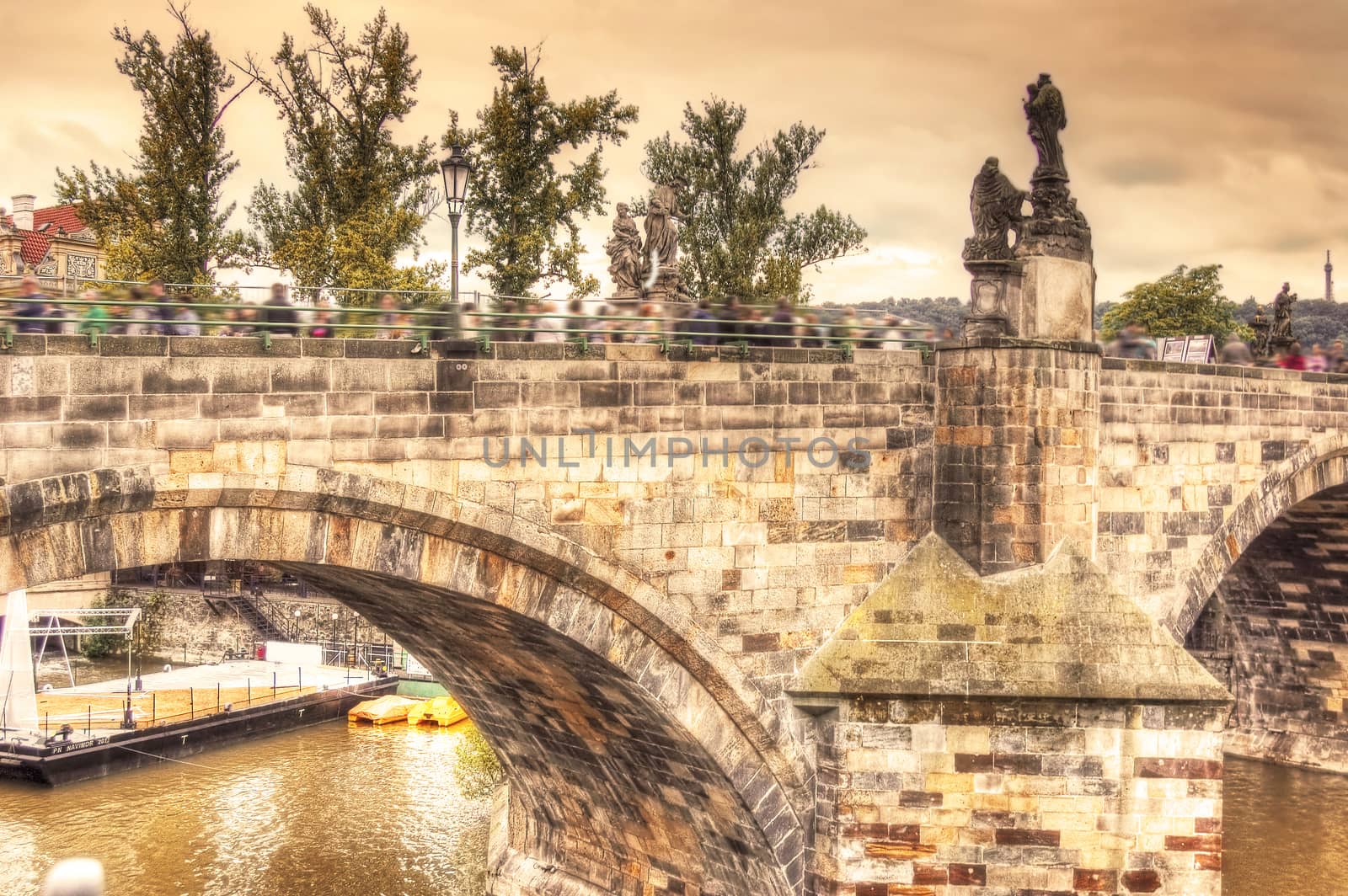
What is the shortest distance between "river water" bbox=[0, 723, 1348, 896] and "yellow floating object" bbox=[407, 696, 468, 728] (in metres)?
1.73

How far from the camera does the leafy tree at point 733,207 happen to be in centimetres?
3061

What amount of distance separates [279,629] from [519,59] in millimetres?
22410

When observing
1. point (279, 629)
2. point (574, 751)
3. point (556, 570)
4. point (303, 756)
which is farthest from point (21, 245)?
point (556, 570)

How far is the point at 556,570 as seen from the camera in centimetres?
1202

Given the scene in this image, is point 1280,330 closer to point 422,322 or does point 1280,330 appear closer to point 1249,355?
point 1249,355

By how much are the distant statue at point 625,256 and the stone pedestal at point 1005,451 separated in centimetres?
365

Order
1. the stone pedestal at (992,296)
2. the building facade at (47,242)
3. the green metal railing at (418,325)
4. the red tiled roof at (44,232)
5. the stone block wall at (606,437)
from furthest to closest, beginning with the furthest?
the red tiled roof at (44,232) < the building facade at (47,242) < the stone pedestal at (992,296) < the green metal railing at (418,325) < the stone block wall at (606,437)

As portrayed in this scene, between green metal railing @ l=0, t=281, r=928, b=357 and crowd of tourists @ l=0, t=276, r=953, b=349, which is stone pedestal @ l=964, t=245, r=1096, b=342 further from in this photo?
green metal railing @ l=0, t=281, r=928, b=357

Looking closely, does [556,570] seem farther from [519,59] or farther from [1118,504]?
[519,59]

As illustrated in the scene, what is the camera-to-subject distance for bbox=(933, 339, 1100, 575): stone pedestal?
13695mm

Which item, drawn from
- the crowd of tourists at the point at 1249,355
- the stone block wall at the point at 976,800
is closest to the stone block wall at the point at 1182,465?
the crowd of tourists at the point at 1249,355

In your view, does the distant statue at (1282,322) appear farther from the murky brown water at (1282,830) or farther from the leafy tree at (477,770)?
the leafy tree at (477,770)

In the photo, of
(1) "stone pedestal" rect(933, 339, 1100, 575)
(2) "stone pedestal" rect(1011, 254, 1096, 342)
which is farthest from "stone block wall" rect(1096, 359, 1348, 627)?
(1) "stone pedestal" rect(933, 339, 1100, 575)

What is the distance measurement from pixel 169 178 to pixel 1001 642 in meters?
16.4
